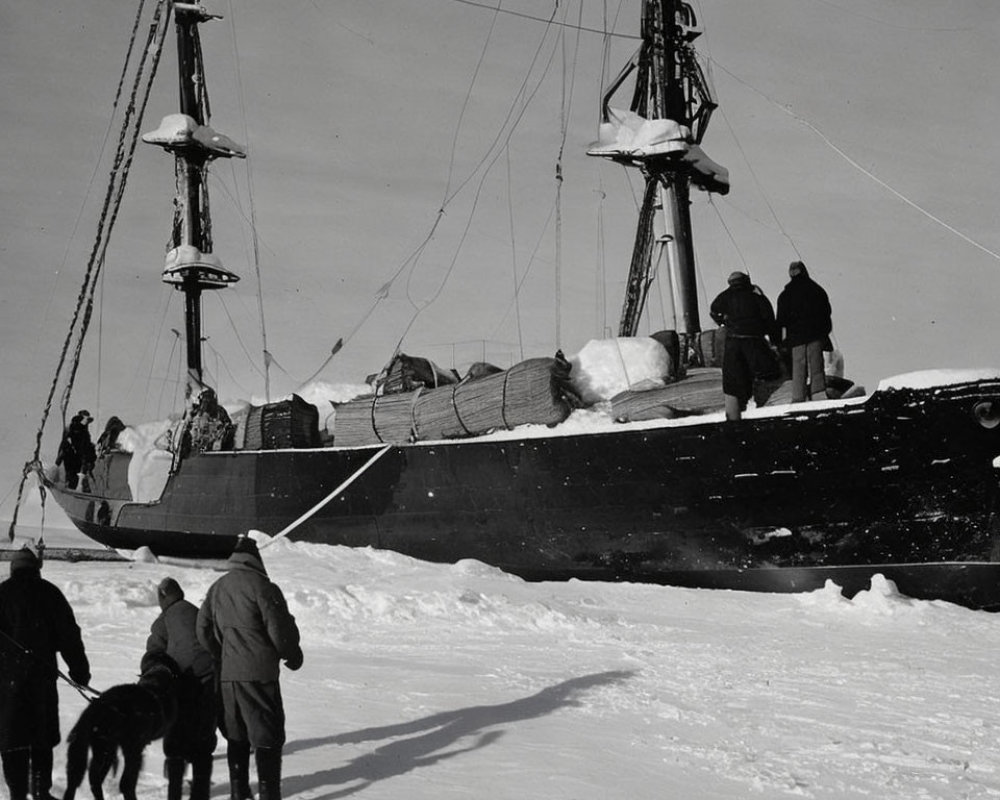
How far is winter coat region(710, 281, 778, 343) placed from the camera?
11320 millimetres

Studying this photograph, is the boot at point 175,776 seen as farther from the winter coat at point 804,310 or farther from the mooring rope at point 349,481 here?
the mooring rope at point 349,481

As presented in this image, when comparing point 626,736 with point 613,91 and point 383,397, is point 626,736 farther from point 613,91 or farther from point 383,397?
point 613,91

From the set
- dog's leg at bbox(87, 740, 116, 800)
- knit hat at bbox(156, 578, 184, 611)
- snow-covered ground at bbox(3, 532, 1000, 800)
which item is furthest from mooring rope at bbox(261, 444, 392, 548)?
dog's leg at bbox(87, 740, 116, 800)

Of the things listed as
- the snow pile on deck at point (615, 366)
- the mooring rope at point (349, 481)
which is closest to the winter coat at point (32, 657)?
the snow pile on deck at point (615, 366)

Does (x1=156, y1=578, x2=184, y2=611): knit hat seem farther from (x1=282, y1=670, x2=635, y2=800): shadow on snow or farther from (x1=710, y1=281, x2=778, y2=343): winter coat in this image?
(x1=710, y1=281, x2=778, y2=343): winter coat

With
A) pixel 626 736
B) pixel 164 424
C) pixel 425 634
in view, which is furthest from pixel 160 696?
pixel 164 424

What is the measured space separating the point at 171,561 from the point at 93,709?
14.5m

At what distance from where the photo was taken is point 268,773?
206 inches

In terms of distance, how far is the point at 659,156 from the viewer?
17469 mm

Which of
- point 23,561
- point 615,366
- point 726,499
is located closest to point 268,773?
point 23,561

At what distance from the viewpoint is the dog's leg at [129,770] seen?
509 cm

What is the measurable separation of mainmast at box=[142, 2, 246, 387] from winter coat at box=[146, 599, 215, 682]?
17361mm

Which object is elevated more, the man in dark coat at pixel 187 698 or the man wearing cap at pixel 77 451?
the man wearing cap at pixel 77 451

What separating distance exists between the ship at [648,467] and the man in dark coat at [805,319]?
1.65 feet
